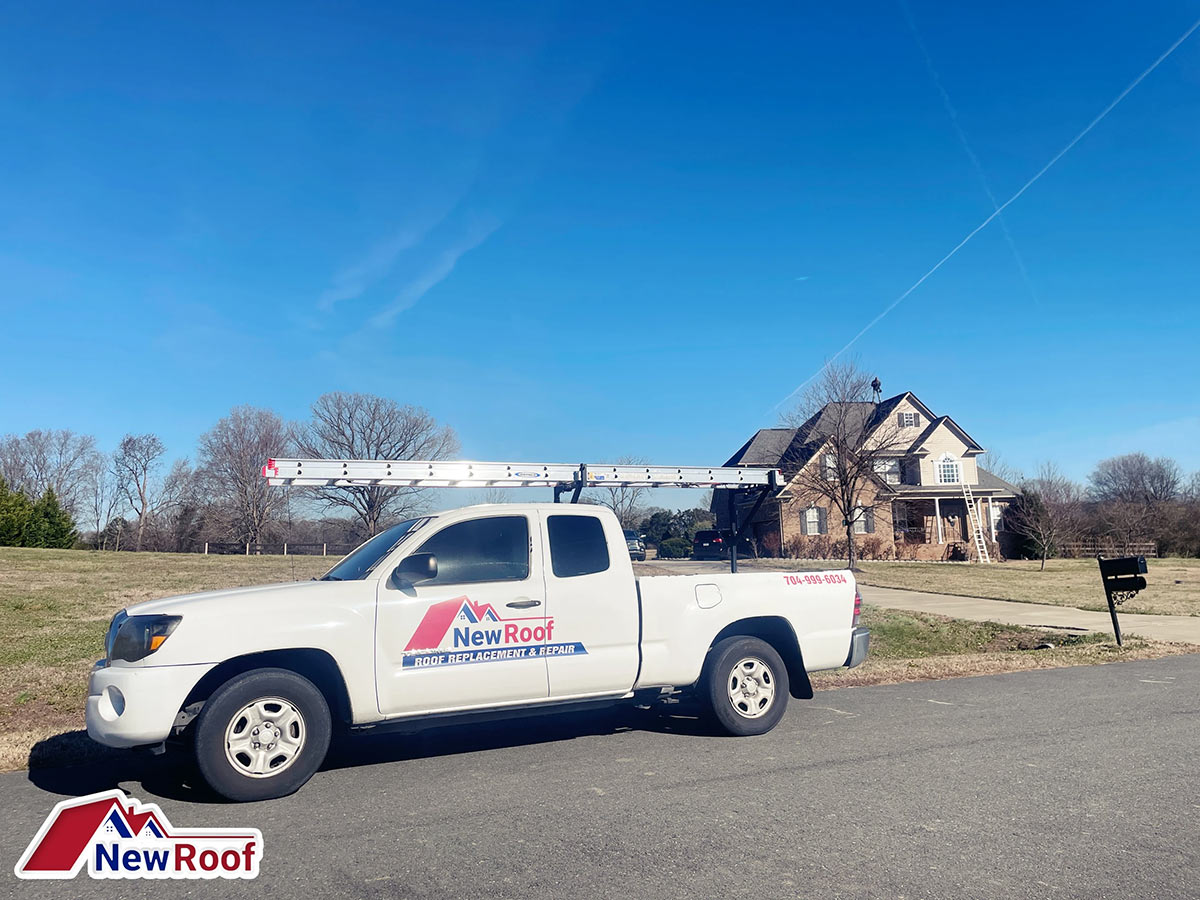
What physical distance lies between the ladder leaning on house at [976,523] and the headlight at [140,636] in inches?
1690

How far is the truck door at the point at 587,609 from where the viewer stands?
612cm

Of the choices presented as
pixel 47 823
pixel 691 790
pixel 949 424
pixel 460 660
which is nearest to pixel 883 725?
pixel 691 790

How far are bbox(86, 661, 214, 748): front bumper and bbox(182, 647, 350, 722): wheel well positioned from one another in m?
0.18

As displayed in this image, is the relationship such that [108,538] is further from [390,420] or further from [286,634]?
[286,634]

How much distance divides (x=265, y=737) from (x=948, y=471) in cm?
4476

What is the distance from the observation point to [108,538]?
61.8 meters

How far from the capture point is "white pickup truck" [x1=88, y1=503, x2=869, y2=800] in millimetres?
5125

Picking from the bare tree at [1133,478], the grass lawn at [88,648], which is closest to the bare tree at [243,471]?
the grass lawn at [88,648]

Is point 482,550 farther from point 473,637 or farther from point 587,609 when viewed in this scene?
point 587,609

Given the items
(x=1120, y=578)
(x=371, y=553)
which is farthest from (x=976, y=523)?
(x=371, y=553)

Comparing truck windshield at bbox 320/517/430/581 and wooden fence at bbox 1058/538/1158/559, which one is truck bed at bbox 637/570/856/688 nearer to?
truck windshield at bbox 320/517/430/581

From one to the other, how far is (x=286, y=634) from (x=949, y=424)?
44752mm

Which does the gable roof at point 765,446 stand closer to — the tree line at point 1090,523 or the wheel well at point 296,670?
the tree line at point 1090,523

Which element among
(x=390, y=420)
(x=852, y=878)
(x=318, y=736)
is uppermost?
(x=390, y=420)
